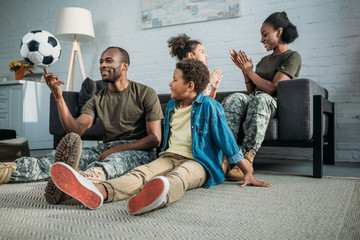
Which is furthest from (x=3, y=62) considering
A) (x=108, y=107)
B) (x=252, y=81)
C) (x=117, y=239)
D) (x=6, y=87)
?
(x=117, y=239)

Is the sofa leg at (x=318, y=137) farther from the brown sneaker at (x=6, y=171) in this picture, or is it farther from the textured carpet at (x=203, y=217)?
the brown sneaker at (x=6, y=171)

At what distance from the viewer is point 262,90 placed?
6.73 feet

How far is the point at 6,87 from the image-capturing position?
362cm

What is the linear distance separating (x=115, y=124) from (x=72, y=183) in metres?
0.74

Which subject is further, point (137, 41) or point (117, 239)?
point (137, 41)

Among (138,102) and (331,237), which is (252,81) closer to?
(138,102)

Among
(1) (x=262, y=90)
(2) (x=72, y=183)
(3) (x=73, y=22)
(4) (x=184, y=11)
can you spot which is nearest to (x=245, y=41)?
(4) (x=184, y=11)

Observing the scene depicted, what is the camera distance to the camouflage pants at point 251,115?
170 cm

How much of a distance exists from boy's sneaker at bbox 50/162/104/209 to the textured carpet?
6cm

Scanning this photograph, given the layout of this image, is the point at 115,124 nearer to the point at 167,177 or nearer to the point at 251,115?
the point at 167,177

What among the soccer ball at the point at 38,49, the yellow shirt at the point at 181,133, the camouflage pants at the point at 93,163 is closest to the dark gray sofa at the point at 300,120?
the yellow shirt at the point at 181,133

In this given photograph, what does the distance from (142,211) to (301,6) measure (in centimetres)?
264

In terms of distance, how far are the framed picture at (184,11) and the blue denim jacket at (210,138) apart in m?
2.00

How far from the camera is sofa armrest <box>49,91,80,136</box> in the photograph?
2549 mm
